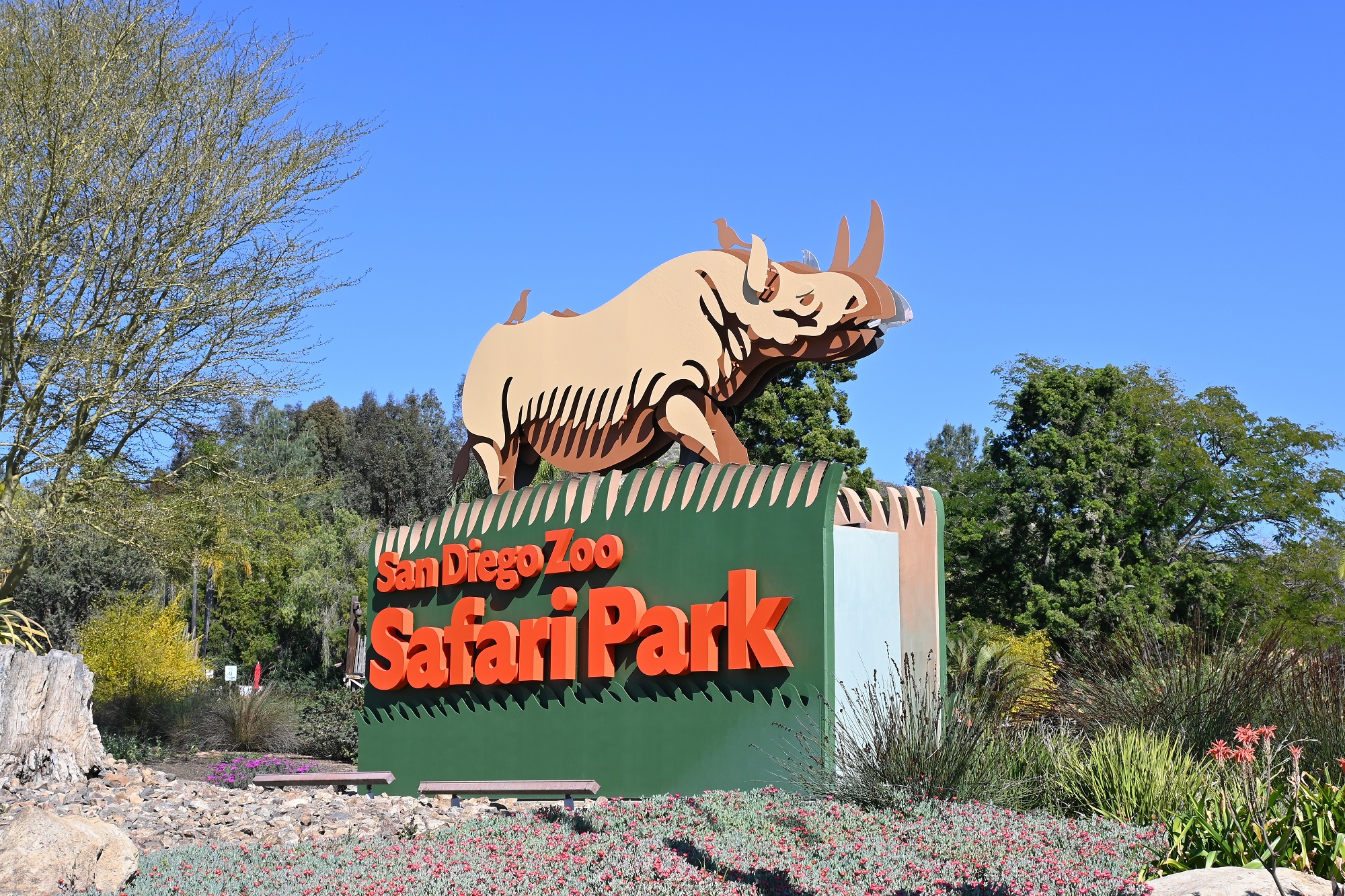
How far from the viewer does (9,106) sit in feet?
60.2

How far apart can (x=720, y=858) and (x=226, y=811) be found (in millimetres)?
5803

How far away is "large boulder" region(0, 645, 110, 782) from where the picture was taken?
44.9ft

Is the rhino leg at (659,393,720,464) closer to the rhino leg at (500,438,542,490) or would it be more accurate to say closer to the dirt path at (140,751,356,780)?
the rhino leg at (500,438,542,490)

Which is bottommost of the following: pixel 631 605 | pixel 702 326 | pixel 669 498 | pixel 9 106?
pixel 631 605

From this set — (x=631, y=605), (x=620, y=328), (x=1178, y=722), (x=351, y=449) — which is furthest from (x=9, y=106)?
(x=351, y=449)

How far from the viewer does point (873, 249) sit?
1281 centimetres

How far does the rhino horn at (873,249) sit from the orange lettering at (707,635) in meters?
3.96

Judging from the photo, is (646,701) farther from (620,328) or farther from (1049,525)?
(1049,525)

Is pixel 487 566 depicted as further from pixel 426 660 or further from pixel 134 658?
pixel 134 658

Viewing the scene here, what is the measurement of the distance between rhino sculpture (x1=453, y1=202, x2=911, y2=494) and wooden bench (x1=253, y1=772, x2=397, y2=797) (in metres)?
4.00

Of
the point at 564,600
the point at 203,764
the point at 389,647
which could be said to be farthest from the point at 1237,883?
the point at 203,764

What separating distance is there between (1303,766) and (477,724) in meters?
8.31

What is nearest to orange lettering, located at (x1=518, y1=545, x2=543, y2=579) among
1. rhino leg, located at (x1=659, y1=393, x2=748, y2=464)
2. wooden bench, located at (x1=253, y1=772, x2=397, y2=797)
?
rhino leg, located at (x1=659, y1=393, x2=748, y2=464)

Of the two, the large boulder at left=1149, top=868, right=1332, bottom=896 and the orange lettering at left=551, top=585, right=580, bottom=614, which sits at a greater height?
the orange lettering at left=551, top=585, right=580, bottom=614
